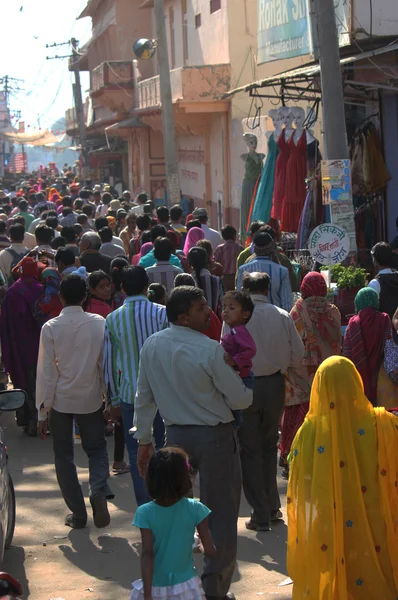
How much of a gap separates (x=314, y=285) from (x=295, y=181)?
5433mm

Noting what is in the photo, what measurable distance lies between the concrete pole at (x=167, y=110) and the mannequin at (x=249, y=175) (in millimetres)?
3970

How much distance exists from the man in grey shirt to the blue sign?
28.6 feet

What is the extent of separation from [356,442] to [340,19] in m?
7.87

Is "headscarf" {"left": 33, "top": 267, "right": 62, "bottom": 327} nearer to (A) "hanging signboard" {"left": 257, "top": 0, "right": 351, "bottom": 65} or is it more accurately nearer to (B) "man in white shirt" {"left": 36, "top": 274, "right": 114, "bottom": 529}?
(B) "man in white shirt" {"left": 36, "top": 274, "right": 114, "bottom": 529}

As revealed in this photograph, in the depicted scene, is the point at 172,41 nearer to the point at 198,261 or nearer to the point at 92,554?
the point at 198,261

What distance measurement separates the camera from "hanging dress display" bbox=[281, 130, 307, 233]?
12703 millimetres

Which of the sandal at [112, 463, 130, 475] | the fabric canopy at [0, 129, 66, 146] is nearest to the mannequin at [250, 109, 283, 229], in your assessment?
the sandal at [112, 463, 130, 475]

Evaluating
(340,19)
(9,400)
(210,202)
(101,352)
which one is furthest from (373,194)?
(210,202)

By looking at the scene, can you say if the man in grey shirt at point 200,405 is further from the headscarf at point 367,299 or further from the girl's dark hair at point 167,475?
the headscarf at point 367,299

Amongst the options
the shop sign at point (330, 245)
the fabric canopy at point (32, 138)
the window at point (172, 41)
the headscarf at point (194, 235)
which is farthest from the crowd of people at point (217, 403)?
the fabric canopy at point (32, 138)

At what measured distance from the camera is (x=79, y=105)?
44031 mm

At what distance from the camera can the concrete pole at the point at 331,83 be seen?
32.0 ft

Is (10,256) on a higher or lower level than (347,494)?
higher

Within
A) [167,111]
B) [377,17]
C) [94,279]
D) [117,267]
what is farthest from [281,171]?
[167,111]
